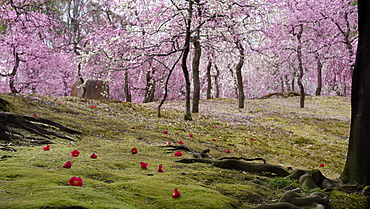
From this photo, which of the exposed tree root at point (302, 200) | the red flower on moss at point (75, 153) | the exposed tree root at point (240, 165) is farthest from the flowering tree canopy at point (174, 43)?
the exposed tree root at point (302, 200)

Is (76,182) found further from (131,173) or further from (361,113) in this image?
(361,113)

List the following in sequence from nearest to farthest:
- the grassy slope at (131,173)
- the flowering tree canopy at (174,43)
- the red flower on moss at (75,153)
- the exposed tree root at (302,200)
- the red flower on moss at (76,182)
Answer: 1. the grassy slope at (131,173)
2. the red flower on moss at (76,182)
3. the exposed tree root at (302,200)
4. the red flower on moss at (75,153)
5. the flowering tree canopy at (174,43)

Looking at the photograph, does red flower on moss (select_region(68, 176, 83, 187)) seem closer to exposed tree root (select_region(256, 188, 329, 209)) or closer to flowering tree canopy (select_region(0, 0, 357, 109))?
exposed tree root (select_region(256, 188, 329, 209))

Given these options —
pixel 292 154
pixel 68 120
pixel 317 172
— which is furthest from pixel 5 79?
pixel 317 172

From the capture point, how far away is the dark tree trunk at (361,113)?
5211 mm

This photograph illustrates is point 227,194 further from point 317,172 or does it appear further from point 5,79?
point 5,79

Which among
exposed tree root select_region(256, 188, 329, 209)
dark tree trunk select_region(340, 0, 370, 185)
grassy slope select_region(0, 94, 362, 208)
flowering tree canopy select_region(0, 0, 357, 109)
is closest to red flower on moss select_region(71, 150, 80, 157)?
grassy slope select_region(0, 94, 362, 208)

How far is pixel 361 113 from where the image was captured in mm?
5289

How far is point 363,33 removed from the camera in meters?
5.45

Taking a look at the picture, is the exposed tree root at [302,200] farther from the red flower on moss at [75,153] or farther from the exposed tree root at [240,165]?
the red flower on moss at [75,153]

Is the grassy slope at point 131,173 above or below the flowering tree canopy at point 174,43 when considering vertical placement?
below

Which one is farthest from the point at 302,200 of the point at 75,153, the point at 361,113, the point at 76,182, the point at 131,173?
the point at 75,153

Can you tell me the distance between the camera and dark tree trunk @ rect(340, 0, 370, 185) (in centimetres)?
521

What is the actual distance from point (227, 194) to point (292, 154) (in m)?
6.38
